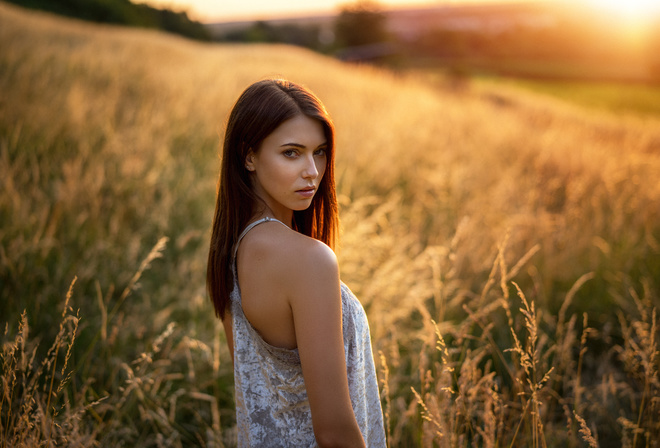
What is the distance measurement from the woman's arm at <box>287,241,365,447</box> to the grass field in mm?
354

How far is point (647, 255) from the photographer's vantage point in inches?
142

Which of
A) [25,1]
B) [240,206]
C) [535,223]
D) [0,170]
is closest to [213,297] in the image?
[240,206]

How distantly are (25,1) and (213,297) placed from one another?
35470 millimetres

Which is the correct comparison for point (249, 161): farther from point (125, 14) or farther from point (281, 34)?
point (281, 34)

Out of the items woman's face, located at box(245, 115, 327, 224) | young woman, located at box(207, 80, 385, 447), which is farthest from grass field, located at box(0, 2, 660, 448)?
woman's face, located at box(245, 115, 327, 224)

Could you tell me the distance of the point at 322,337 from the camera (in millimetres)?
1037

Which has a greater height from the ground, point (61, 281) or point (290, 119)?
point (290, 119)

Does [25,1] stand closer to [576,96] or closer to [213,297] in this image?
[576,96]

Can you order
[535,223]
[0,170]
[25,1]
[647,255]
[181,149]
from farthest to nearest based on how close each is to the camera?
1. [25,1]
2. [181,149]
3. [535,223]
4. [647,255]
5. [0,170]

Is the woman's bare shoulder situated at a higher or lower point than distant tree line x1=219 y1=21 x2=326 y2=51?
lower

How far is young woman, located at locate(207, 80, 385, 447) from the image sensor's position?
3.43 ft

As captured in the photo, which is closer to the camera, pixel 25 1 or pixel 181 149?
pixel 181 149

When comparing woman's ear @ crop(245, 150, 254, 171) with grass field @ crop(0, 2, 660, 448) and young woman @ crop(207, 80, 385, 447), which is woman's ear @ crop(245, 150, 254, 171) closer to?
young woman @ crop(207, 80, 385, 447)

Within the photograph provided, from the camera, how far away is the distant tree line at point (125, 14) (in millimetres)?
29855
